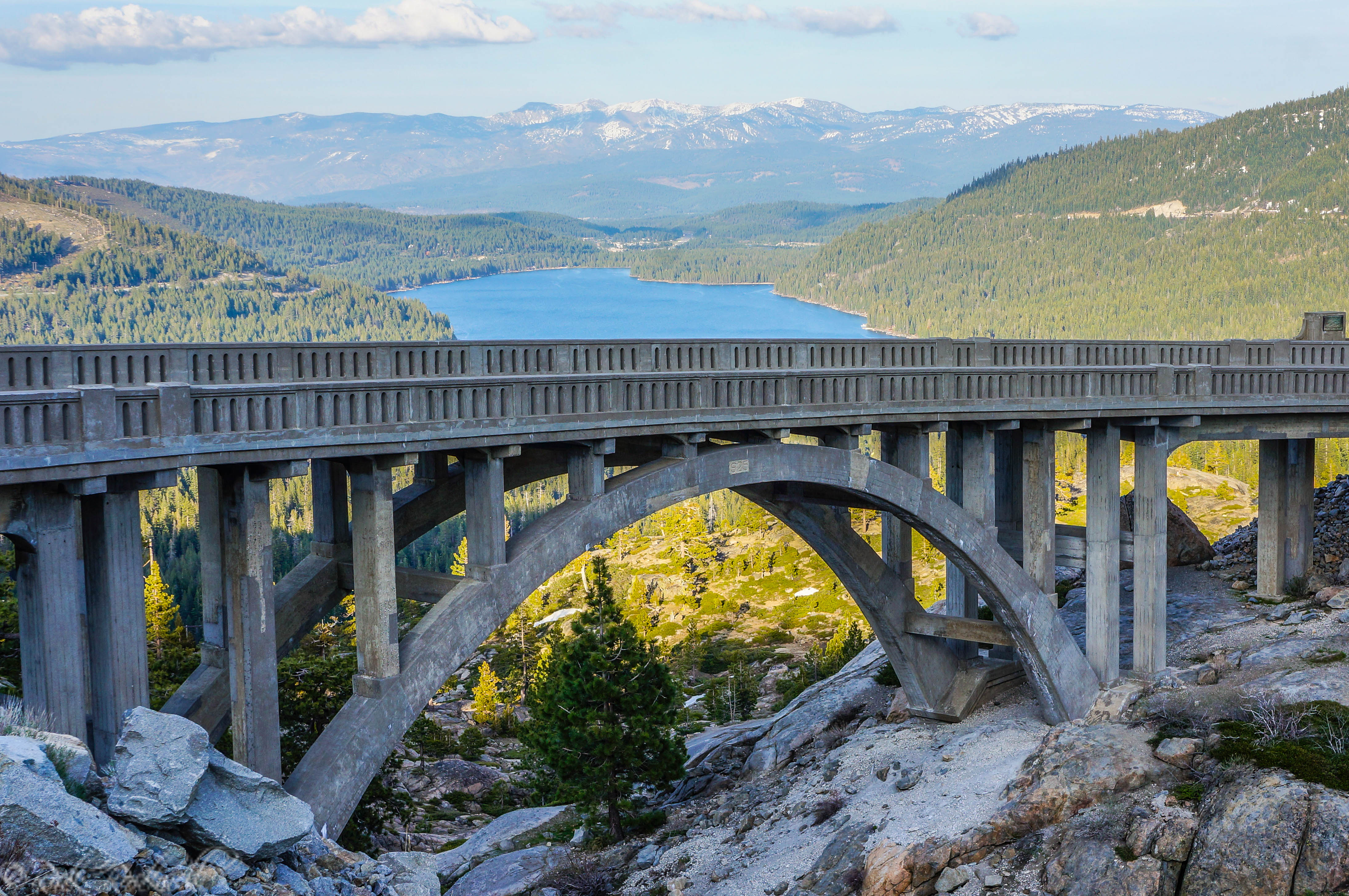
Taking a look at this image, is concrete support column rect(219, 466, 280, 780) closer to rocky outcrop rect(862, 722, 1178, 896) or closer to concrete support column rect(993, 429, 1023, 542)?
rocky outcrop rect(862, 722, 1178, 896)

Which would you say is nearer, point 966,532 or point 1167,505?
point 966,532

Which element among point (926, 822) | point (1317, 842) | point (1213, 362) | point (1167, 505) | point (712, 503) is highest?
point (1213, 362)

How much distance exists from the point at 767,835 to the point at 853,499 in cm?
699

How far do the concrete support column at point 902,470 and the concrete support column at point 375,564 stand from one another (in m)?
9.88

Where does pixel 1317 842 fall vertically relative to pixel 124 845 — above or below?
below

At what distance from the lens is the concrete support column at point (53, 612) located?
505 inches

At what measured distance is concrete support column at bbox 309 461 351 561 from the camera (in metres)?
19.2

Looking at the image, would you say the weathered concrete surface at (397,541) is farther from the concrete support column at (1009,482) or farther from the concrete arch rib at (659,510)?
the concrete support column at (1009,482)

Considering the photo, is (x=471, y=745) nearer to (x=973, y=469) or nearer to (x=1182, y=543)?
(x=1182, y=543)

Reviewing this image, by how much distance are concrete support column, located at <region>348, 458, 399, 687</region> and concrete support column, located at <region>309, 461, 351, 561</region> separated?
3181 millimetres

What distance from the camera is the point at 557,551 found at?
17.9m

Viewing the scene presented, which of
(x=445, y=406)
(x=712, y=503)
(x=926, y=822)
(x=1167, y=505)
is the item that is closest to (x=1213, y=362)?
(x=1167, y=505)

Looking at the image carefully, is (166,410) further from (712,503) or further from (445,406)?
(712,503)

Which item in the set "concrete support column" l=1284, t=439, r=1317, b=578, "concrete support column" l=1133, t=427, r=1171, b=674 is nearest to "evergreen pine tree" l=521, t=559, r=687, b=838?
"concrete support column" l=1133, t=427, r=1171, b=674
